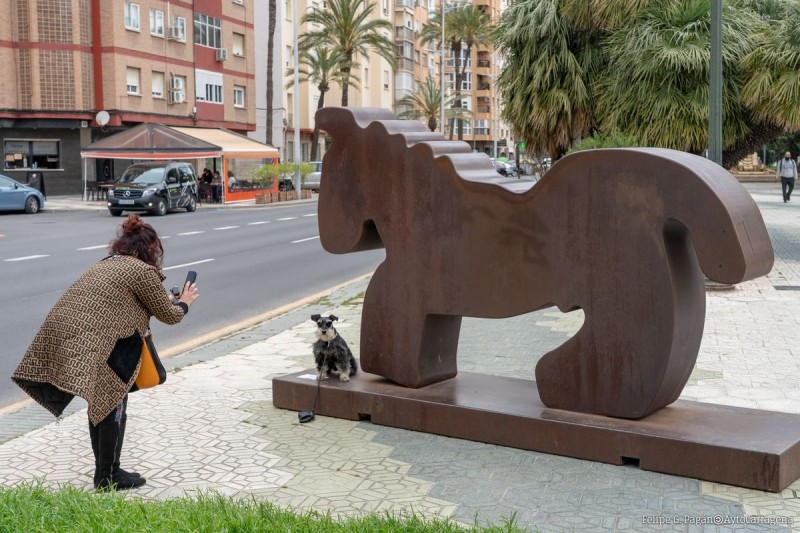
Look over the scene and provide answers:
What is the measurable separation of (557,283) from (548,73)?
13.5 meters

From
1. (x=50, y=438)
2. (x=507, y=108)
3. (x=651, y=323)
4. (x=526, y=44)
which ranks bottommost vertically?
(x=50, y=438)

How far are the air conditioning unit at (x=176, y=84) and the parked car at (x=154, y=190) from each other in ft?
46.5

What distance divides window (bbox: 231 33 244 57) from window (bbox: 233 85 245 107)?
6.23 feet

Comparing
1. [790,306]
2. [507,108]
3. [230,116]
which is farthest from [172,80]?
[790,306]

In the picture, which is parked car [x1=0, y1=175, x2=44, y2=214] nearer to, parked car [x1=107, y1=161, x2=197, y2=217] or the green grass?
parked car [x1=107, y1=161, x2=197, y2=217]

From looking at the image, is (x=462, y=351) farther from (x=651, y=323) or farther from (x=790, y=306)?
(x=790, y=306)

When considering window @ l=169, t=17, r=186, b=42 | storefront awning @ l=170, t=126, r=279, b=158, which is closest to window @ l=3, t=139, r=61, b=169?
storefront awning @ l=170, t=126, r=279, b=158

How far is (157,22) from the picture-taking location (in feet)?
157

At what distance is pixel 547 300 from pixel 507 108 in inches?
580

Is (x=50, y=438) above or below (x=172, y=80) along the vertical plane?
below

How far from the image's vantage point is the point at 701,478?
17.6ft

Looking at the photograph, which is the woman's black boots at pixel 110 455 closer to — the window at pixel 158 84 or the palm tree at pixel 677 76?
the palm tree at pixel 677 76

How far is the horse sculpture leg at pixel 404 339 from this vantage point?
6.89 m

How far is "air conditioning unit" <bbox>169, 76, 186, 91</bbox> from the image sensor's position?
48.8m
